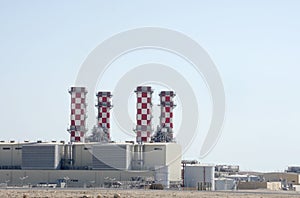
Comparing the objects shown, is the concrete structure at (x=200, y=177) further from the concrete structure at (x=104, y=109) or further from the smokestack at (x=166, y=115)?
the concrete structure at (x=104, y=109)

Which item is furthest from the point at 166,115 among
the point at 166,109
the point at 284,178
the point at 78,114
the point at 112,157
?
the point at 112,157

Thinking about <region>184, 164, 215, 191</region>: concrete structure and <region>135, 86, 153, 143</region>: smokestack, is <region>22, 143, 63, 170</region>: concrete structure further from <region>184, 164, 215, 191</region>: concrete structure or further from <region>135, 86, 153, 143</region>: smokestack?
<region>184, 164, 215, 191</region>: concrete structure

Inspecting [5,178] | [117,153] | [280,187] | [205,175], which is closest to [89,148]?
[117,153]

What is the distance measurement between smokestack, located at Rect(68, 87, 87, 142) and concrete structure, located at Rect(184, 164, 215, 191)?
1896 centimetres

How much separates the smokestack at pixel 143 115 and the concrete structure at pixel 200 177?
13399 mm

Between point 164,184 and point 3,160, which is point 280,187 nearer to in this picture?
point 164,184

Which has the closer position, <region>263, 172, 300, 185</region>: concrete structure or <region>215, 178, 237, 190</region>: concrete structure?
<region>215, 178, 237, 190</region>: concrete structure

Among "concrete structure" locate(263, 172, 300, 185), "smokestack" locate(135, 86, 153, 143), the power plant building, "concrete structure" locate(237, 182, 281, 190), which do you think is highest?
"smokestack" locate(135, 86, 153, 143)

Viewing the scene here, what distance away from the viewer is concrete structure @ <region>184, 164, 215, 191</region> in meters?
72.1

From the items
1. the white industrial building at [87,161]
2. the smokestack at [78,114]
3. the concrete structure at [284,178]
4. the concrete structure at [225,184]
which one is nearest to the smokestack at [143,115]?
the white industrial building at [87,161]

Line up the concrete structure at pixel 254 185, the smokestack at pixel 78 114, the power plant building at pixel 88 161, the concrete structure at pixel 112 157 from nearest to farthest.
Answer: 1. the concrete structure at pixel 254 185
2. the power plant building at pixel 88 161
3. the concrete structure at pixel 112 157
4. the smokestack at pixel 78 114

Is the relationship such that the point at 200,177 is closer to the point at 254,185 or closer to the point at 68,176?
the point at 254,185

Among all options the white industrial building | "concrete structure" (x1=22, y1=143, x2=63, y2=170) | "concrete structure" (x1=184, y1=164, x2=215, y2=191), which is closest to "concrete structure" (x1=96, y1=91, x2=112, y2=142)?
the white industrial building

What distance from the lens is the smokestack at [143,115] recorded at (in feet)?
290
